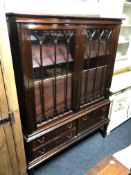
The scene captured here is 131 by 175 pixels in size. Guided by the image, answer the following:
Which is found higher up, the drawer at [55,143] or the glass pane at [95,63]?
the glass pane at [95,63]

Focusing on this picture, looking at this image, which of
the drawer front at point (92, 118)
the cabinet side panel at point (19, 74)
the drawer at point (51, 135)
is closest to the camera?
the cabinet side panel at point (19, 74)

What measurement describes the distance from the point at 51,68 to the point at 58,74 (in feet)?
0.33

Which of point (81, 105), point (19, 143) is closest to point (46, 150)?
point (19, 143)

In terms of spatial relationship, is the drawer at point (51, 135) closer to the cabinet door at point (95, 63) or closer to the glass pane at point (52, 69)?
the glass pane at point (52, 69)

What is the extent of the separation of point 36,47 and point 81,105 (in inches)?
32.8

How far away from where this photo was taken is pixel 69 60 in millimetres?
1447

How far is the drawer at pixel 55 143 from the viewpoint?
60.6 inches

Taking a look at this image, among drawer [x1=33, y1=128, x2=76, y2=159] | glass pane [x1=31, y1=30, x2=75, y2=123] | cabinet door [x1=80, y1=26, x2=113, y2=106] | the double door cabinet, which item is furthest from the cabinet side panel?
cabinet door [x1=80, y1=26, x2=113, y2=106]

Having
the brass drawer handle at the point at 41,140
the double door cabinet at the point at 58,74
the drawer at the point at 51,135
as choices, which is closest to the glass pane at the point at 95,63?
the double door cabinet at the point at 58,74

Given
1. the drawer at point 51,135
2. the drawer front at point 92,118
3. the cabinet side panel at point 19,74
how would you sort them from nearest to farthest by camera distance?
the cabinet side panel at point 19,74, the drawer at point 51,135, the drawer front at point 92,118

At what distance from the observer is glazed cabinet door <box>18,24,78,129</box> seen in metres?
1.18

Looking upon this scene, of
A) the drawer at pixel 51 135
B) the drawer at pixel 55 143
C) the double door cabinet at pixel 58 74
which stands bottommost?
the drawer at pixel 55 143

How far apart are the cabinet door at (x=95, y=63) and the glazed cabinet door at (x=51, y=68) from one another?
0.51 ft

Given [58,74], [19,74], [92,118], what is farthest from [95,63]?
[19,74]
